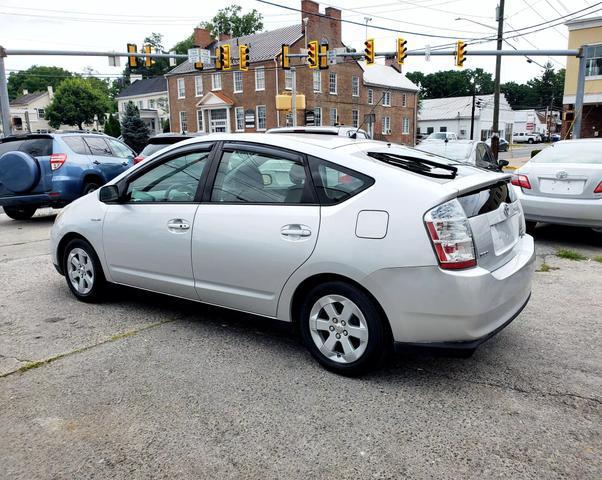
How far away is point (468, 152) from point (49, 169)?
27.0ft

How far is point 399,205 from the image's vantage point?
325 centimetres

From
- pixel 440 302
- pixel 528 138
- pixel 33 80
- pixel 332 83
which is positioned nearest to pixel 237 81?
pixel 332 83

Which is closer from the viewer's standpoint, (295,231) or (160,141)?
(295,231)

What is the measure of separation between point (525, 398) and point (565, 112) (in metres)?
33.9

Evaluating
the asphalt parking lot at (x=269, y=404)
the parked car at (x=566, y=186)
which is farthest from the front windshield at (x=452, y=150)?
the asphalt parking lot at (x=269, y=404)

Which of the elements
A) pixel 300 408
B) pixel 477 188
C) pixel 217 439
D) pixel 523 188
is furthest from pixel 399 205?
pixel 523 188

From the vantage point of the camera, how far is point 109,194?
475 centimetres

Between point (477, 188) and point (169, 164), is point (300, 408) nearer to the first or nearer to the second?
point (477, 188)

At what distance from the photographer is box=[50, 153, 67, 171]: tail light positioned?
1006cm

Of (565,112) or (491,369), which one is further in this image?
(565,112)

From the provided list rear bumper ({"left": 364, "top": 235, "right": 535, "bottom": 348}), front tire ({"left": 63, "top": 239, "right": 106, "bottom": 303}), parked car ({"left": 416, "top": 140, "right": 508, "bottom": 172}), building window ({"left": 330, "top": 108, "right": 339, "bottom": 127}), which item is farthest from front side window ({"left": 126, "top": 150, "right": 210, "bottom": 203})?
building window ({"left": 330, "top": 108, "right": 339, "bottom": 127})

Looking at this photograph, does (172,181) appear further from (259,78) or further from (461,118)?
(461,118)

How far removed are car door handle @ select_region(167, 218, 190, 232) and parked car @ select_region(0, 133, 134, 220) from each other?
6294 millimetres

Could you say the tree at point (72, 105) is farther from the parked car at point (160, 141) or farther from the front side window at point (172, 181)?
the front side window at point (172, 181)
